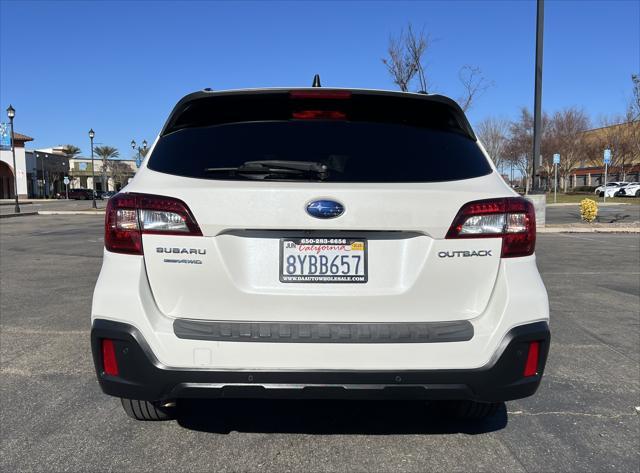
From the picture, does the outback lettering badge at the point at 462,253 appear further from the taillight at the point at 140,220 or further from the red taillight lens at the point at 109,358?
the red taillight lens at the point at 109,358

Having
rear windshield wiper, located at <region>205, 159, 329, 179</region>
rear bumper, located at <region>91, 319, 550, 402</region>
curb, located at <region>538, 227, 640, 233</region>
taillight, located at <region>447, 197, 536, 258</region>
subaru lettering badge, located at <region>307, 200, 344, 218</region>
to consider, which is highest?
rear windshield wiper, located at <region>205, 159, 329, 179</region>

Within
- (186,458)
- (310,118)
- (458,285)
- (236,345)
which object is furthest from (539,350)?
(186,458)

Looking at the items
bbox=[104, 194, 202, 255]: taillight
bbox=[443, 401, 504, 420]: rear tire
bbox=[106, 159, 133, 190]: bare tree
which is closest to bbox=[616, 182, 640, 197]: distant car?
bbox=[443, 401, 504, 420]: rear tire

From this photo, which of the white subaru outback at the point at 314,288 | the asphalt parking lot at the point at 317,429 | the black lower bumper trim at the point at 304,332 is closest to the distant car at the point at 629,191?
the asphalt parking lot at the point at 317,429

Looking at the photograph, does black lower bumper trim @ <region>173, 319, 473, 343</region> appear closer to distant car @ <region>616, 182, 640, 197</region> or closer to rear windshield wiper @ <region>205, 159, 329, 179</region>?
rear windshield wiper @ <region>205, 159, 329, 179</region>

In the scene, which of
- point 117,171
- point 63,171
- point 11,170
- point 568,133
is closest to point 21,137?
point 11,170

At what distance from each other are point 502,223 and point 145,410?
2258 millimetres

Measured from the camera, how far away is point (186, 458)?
2.89 meters

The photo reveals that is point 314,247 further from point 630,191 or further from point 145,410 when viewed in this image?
point 630,191

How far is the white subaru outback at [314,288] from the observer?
2441 mm

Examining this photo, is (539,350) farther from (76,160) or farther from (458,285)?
(76,160)

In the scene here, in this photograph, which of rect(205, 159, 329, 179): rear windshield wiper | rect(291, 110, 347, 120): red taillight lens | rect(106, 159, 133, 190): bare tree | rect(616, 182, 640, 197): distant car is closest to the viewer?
rect(205, 159, 329, 179): rear windshield wiper

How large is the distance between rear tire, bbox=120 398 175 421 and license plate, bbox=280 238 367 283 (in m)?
1.36

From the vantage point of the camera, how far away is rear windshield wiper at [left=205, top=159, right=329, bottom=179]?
8.33ft
